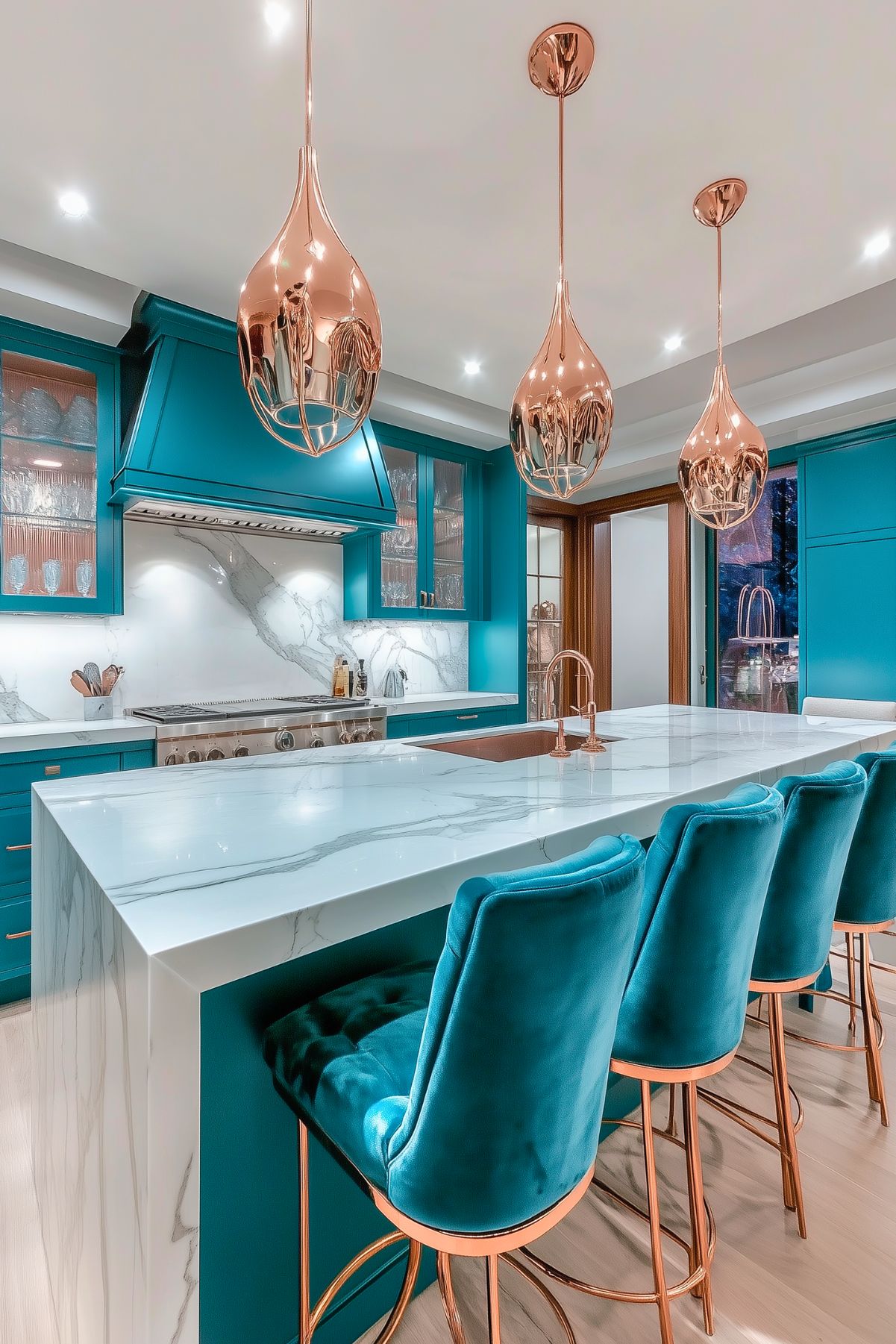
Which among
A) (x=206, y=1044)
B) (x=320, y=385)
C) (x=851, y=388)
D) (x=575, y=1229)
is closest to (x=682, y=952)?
(x=206, y=1044)

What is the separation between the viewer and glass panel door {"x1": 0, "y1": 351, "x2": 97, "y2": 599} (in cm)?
281

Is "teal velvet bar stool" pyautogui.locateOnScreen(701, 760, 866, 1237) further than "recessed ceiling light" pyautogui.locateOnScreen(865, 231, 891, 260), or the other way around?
"recessed ceiling light" pyautogui.locateOnScreen(865, 231, 891, 260)

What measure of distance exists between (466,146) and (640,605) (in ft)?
13.3

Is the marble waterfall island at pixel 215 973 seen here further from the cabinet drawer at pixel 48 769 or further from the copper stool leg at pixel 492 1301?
the cabinet drawer at pixel 48 769

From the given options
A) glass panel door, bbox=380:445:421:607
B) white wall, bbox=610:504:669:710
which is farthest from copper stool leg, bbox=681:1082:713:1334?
white wall, bbox=610:504:669:710

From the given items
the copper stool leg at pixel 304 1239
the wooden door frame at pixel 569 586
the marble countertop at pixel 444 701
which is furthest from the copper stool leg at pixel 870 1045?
the wooden door frame at pixel 569 586

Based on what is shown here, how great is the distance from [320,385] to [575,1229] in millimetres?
1920

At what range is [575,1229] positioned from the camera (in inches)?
60.4

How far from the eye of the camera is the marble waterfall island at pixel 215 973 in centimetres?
78

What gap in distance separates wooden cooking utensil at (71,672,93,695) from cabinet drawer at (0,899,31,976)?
0.92m

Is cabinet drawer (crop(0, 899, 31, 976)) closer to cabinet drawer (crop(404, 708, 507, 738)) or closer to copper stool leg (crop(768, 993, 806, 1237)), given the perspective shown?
cabinet drawer (crop(404, 708, 507, 738))

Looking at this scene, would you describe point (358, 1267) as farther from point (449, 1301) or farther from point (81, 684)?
point (81, 684)

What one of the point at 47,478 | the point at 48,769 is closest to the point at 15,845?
the point at 48,769

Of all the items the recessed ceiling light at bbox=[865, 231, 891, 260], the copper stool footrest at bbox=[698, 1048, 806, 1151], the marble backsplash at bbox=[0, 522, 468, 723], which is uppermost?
the recessed ceiling light at bbox=[865, 231, 891, 260]
